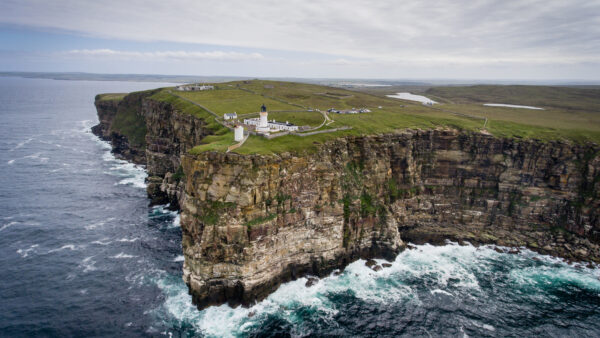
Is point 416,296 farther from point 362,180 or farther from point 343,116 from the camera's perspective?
point 343,116

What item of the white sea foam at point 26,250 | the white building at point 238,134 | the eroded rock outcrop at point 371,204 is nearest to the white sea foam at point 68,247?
the white sea foam at point 26,250

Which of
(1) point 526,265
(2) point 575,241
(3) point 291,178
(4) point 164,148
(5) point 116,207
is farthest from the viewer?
(4) point 164,148

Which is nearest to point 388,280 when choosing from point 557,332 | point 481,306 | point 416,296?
point 416,296

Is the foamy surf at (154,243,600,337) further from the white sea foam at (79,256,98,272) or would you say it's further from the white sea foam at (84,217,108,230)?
the white sea foam at (84,217,108,230)

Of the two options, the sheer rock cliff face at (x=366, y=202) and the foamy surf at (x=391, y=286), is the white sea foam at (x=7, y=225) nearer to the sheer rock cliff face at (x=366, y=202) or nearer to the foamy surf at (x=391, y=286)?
the sheer rock cliff face at (x=366, y=202)

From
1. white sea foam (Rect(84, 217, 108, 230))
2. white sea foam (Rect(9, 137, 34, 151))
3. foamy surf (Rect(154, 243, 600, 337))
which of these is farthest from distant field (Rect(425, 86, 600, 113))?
white sea foam (Rect(9, 137, 34, 151))

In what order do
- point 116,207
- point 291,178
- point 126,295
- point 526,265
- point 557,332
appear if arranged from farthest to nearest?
1. point 116,207
2. point 526,265
3. point 291,178
4. point 126,295
5. point 557,332

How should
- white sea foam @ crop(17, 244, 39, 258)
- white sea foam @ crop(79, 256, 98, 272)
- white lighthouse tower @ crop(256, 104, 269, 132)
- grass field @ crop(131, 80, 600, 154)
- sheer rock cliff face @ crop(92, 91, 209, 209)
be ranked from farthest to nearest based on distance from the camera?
sheer rock cliff face @ crop(92, 91, 209, 209)
white lighthouse tower @ crop(256, 104, 269, 132)
grass field @ crop(131, 80, 600, 154)
white sea foam @ crop(17, 244, 39, 258)
white sea foam @ crop(79, 256, 98, 272)
